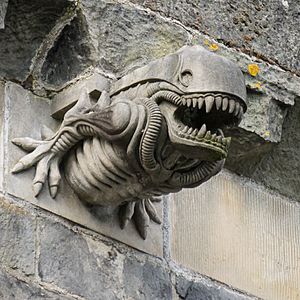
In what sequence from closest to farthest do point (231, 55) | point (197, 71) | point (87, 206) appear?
point (197, 71) → point (87, 206) → point (231, 55)

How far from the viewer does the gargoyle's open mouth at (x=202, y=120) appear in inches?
146

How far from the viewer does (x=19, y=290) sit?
12.4 feet

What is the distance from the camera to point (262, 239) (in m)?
4.48

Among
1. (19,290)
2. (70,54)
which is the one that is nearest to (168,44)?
(70,54)

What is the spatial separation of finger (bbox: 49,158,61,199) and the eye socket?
401 millimetres

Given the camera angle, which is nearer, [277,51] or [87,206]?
[87,206]

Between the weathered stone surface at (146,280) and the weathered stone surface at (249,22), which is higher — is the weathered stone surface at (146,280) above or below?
below

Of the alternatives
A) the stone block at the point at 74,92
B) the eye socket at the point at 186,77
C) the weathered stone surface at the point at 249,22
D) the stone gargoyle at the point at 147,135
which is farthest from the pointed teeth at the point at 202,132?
the weathered stone surface at the point at 249,22

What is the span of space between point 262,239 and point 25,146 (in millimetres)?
839

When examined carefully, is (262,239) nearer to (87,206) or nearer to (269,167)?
(269,167)

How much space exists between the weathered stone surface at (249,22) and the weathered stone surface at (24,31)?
285 mm

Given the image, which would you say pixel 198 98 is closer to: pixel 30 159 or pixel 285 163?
pixel 30 159

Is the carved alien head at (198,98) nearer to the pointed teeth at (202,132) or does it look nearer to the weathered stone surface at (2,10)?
the pointed teeth at (202,132)

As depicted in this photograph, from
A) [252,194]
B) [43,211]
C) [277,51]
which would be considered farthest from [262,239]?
[43,211]
